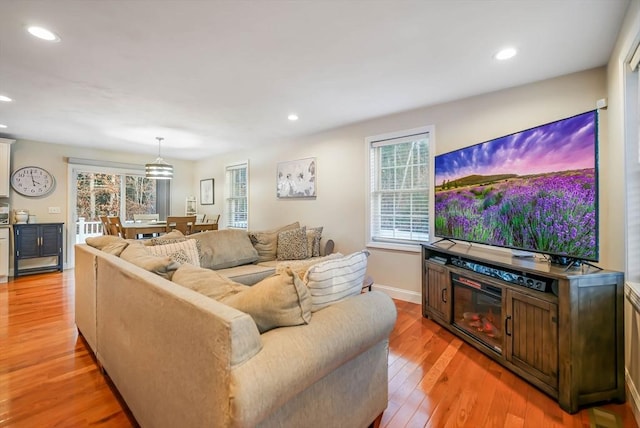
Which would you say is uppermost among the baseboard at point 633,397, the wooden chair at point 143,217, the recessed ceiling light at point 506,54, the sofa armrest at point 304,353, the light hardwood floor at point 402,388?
the recessed ceiling light at point 506,54

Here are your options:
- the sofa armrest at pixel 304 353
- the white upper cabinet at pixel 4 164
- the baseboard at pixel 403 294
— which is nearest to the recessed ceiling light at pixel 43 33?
the sofa armrest at pixel 304 353

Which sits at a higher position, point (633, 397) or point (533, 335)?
point (533, 335)

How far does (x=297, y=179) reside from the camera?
4887mm

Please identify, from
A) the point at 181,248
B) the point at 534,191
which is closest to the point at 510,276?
the point at 534,191

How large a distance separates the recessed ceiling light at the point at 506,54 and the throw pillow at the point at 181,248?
126 inches

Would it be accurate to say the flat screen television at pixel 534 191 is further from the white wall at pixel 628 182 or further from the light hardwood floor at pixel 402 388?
the light hardwood floor at pixel 402 388

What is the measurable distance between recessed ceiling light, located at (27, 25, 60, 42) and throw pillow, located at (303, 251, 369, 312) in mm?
2415

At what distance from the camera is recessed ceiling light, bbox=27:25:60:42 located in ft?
6.45

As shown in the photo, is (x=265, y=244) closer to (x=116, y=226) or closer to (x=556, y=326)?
(x=116, y=226)

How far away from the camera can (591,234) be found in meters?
1.79

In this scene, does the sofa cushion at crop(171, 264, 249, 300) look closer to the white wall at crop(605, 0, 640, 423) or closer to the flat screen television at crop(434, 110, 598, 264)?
the flat screen television at crop(434, 110, 598, 264)

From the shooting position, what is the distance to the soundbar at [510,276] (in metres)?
1.95

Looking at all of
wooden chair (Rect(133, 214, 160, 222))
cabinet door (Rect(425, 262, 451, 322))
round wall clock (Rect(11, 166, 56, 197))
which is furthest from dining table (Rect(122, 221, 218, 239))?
cabinet door (Rect(425, 262, 451, 322))

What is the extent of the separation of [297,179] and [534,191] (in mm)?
3386
